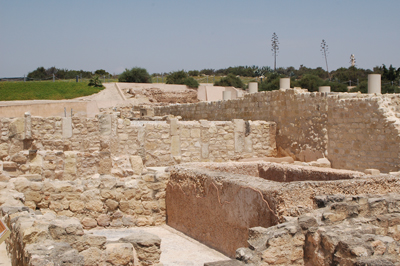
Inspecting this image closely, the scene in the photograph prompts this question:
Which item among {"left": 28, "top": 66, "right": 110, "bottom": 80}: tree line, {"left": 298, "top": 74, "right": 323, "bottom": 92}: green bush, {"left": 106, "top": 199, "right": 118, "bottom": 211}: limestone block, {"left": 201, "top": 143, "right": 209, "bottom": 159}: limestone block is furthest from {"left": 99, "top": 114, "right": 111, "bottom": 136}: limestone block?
{"left": 28, "top": 66, "right": 110, "bottom": 80}: tree line

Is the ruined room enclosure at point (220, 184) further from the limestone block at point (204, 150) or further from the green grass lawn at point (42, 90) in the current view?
the green grass lawn at point (42, 90)

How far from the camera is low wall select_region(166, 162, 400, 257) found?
4684mm

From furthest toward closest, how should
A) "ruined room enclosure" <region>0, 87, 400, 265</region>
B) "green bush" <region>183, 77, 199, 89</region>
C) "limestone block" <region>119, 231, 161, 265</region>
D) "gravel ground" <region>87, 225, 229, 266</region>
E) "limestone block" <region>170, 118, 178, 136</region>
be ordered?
"green bush" <region>183, 77, 199, 89</region> < "limestone block" <region>170, 118, 178, 136</region> < "gravel ground" <region>87, 225, 229, 266</region> < "limestone block" <region>119, 231, 161, 265</region> < "ruined room enclosure" <region>0, 87, 400, 265</region>

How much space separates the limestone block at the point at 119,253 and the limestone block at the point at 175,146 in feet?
21.5

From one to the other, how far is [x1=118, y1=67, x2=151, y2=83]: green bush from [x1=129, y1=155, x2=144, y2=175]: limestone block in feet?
116

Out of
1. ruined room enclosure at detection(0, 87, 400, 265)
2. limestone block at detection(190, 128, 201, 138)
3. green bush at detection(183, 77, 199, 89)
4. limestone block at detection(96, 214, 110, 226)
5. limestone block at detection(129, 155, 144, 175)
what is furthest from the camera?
green bush at detection(183, 77, 199, 89)

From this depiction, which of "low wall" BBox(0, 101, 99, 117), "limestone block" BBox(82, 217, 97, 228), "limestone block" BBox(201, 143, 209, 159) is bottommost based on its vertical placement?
"limestone block" BBox(82, 217, 97, 228)

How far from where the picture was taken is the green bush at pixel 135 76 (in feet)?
148

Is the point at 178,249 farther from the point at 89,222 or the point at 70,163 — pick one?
the point at 70,163

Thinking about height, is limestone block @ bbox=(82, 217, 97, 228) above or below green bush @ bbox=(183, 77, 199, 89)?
below

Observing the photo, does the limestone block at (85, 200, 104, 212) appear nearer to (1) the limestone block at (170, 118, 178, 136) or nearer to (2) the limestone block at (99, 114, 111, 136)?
(2) the limestone block at (99, 114, 111, 136)

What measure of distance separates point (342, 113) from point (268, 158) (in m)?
2.42

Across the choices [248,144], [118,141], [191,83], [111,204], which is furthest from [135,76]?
[111,204]

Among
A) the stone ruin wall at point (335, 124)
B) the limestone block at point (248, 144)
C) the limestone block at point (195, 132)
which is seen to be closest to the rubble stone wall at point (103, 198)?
the limestone block at point (195, 132)
